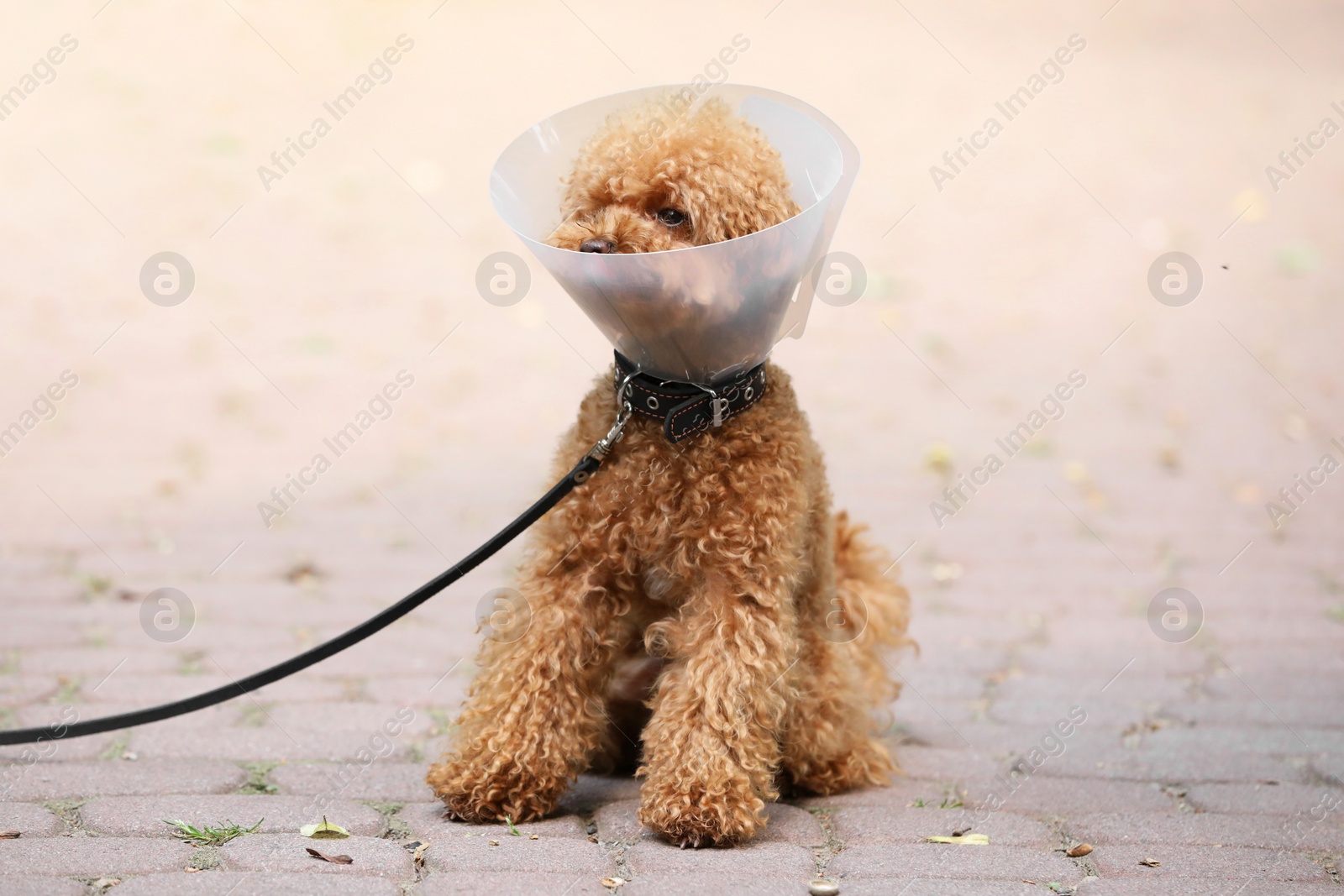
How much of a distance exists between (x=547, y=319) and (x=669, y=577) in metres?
5.28

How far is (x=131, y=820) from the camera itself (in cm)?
271

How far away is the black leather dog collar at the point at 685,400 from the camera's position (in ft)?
9.32

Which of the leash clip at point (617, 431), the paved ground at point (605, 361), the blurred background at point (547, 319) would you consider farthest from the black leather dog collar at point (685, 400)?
the blurred background at point (547, 319)

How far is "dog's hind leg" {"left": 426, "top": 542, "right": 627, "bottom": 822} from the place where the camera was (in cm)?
286

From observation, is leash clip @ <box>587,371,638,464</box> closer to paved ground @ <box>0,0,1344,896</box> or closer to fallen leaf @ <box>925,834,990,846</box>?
paved ground @ <box>0,0,1344,896</box>

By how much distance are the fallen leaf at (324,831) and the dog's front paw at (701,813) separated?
0.68 m

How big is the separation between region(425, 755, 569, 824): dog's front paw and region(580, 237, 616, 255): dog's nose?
1.22 metres

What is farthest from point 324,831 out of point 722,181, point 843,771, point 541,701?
point 722,181

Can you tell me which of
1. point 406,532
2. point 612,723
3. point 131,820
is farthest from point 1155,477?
point 131,820

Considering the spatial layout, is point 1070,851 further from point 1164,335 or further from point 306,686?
point 1164,335

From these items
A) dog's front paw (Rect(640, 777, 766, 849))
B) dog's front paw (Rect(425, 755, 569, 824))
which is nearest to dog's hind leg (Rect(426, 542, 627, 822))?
dog's front paw (Rect(425, 755, 569, 824))

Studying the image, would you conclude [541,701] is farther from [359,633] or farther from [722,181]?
[722,181]

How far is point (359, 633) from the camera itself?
2.97m

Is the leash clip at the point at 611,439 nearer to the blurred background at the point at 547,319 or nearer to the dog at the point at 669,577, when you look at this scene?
the dog at the point at 669,577
